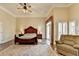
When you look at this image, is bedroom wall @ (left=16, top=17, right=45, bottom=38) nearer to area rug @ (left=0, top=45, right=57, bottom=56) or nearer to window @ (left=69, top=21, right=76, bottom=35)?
window @ (left=69, top=21, right=76, bottom=35)

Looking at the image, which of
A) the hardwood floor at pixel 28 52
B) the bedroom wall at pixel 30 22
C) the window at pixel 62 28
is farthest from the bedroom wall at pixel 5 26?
the window at pixel 62 28

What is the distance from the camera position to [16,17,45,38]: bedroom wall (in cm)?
1481

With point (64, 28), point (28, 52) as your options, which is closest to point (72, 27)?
point (64, 28)

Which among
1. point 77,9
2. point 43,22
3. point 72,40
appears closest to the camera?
point 72,40

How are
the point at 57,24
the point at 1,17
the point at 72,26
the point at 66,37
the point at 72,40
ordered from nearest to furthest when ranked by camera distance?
the point at 72,40 → the point at 66,37 → the point at 72,26 → the point at 57,24 → the point at 1,17

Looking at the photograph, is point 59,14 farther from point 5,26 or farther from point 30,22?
point 30,22

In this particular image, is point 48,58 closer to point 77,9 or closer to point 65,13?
point 77,9

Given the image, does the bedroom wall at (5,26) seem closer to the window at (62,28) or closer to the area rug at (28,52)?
the area rug at (28,52)

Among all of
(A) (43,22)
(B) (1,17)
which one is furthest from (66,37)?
(A) (43,22)

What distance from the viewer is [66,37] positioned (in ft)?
20.3

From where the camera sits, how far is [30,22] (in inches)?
586

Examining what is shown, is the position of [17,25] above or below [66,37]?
above

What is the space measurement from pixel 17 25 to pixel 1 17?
5597 millimetres

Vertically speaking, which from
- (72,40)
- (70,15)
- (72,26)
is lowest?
(72,40)
